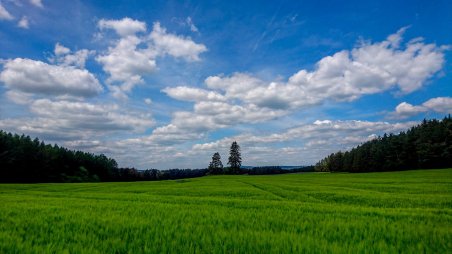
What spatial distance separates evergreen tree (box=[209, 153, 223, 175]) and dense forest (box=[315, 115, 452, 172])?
56.9 meters

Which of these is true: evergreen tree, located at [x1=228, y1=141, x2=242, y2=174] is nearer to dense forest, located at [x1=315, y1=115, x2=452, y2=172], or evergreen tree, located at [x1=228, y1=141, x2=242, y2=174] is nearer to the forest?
the forest

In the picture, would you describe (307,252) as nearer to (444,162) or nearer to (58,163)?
(444,162)

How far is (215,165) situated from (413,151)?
75736mm

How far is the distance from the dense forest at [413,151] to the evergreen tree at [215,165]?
56.9 metres

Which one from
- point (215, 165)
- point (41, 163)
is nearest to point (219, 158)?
point (215, 165)

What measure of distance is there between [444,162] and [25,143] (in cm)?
12724

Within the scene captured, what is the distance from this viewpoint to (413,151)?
100562 mm

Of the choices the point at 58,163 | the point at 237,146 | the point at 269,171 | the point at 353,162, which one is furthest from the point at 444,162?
the point at 58,163

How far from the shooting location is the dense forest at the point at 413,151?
89.5 m

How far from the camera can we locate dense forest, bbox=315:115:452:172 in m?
89.5

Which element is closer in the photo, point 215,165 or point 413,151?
point 413,151

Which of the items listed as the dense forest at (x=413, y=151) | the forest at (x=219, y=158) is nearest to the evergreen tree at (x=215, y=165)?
the forest at (x=219, y=158)

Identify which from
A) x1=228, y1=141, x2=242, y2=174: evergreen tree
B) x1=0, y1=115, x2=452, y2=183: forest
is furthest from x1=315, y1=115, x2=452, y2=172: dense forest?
x1=228, y1=141, x2=242, y2=174: evergreen tree

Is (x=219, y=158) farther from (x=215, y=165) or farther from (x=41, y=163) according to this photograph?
(x=41, y=163)
